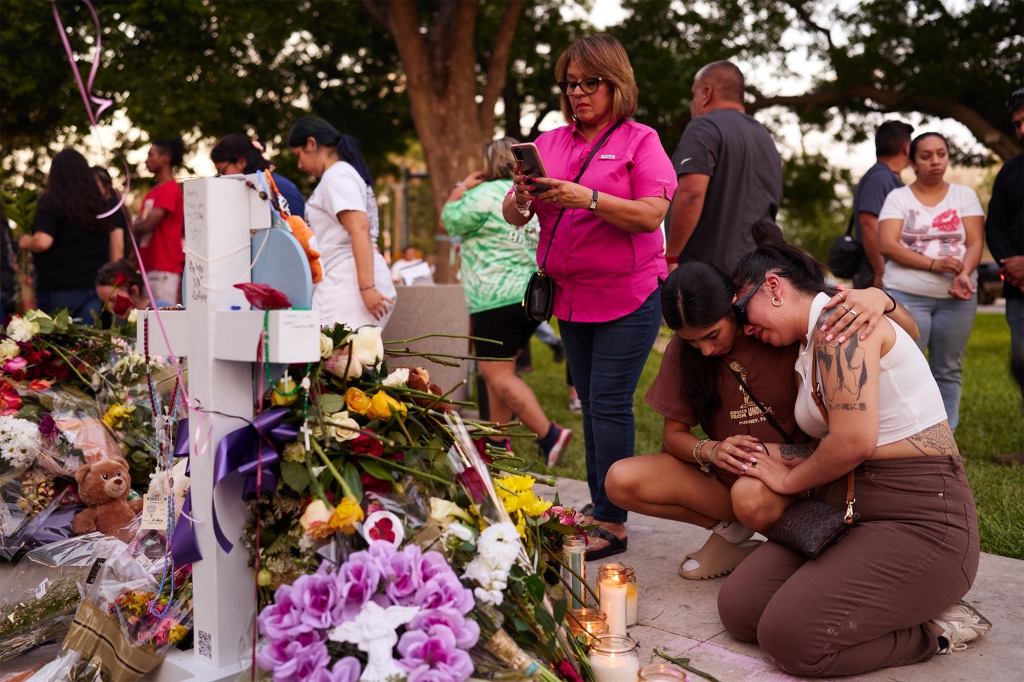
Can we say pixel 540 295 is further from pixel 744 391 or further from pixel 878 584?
pixel 878 584

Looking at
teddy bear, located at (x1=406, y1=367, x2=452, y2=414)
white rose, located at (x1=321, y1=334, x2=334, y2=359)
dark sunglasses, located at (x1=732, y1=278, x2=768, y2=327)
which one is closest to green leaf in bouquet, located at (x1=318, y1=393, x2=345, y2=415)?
white rose, located at (x1=321, y1=334, x2=334, y2=359)

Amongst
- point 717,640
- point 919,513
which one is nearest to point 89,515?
point 717,640

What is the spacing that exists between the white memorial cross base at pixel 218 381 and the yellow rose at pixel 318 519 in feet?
0.88

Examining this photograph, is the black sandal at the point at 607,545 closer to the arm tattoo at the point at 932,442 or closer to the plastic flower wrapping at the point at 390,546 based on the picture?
the plastic flower wrapping at the point at 390,546

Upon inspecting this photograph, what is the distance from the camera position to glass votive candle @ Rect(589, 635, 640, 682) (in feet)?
7.12

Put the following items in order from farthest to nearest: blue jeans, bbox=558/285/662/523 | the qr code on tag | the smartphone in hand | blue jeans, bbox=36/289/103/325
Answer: blue jeans, bbox=36/289/103/325
blue jeans, bbox=558/285/662/523
the smartphone in hand
the qr code on tag

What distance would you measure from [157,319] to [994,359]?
1056cm

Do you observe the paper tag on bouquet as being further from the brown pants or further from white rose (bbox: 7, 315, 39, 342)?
the brown pants

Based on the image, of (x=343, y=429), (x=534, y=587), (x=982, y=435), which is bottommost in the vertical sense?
(x=982, y=435)

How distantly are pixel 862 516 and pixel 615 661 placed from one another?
3.04 ft

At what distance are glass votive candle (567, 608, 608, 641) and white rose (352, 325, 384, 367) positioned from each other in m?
0.86

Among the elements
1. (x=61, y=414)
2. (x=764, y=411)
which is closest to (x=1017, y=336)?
(x=764, y=411)

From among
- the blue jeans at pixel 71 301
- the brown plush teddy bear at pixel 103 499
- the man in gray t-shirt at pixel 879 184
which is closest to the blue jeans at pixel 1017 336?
the man in gray t-shirt at pixel 879 184

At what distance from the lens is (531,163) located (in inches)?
121
